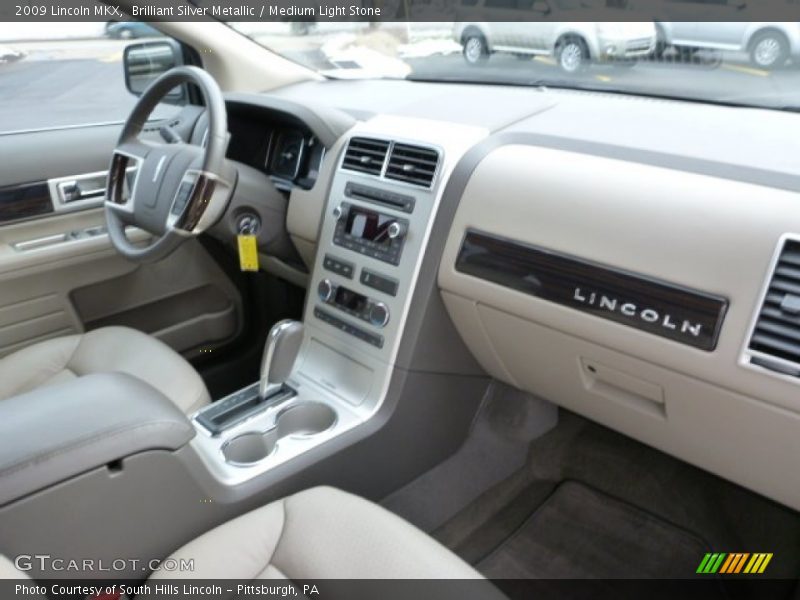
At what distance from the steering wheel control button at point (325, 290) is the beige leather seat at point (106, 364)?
0.32 m

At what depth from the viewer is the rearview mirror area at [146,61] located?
2016 mm

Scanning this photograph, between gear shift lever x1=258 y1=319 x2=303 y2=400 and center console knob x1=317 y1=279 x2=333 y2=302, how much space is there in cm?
10

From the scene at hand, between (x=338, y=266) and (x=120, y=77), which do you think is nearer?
(x=338, y=266)

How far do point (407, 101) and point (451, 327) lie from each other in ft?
1.99

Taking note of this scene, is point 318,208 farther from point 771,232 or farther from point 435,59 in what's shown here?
point 771,232

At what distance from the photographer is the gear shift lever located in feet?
4.85

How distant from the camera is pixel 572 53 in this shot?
1684mm

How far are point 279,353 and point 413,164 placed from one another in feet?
1.59

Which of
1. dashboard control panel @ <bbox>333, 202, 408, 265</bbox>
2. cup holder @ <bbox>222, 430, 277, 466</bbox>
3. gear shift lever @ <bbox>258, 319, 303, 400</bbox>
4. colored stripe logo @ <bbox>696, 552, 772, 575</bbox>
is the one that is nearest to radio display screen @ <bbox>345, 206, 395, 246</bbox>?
dashboard control panel @ <bbox>333, 202, 408, 265</bbox>

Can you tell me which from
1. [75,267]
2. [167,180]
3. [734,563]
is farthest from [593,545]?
[75,267]

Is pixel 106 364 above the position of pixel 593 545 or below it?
above

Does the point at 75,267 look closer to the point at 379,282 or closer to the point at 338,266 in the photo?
the point at 338,266

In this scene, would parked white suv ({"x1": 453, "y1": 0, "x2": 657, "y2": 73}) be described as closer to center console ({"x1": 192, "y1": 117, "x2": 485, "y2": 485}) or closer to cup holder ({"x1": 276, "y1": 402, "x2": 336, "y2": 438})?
center console ({"x1": 192, "y1": 117, "x2": 485, "y2": 485})

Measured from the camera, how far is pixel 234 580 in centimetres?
101
